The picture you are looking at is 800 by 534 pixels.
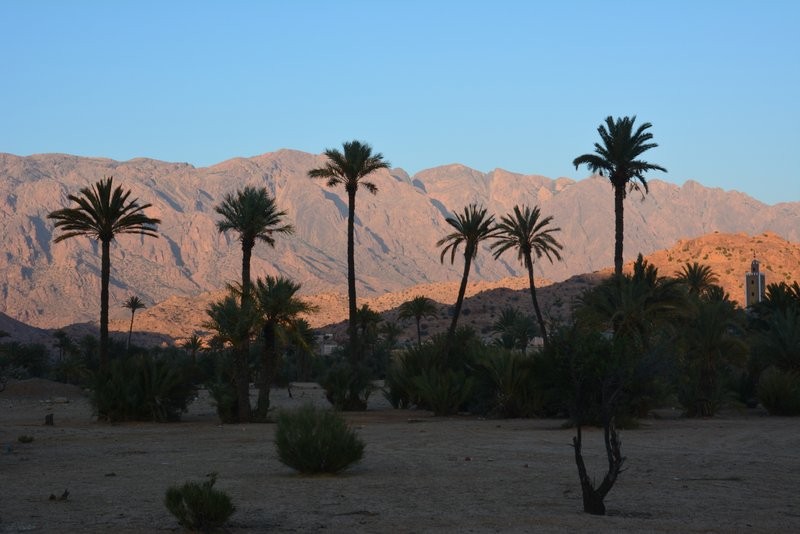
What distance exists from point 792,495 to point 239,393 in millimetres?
20599

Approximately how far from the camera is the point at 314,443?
1900cm

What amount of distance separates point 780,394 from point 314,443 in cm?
2000

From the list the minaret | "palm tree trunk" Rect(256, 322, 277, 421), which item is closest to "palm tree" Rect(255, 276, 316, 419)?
"palm tree trunk" Rect(256, 322, 277, 421)

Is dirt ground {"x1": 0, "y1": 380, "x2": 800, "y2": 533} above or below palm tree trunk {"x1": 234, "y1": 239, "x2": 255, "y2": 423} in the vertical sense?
below

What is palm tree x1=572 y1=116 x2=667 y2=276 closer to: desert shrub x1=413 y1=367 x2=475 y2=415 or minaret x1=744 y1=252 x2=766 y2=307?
desert shrub x1=413 y1=367 x2=475 y2=415

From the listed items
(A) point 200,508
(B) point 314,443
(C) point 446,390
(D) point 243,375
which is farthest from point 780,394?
(A) point 200,508

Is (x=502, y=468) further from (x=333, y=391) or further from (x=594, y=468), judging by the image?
(x=333, y=391)

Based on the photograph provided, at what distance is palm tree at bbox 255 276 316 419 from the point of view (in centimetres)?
3288

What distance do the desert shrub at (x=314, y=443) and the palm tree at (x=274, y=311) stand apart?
43.9ft

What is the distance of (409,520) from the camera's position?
563 inches

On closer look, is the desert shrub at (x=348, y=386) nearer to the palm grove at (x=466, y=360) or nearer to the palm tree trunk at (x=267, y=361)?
the palm grove at (x=466, y=360)

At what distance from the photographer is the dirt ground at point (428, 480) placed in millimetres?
14156

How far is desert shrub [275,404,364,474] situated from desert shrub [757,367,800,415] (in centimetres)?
1907

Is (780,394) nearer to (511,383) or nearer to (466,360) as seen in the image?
(511,383)
